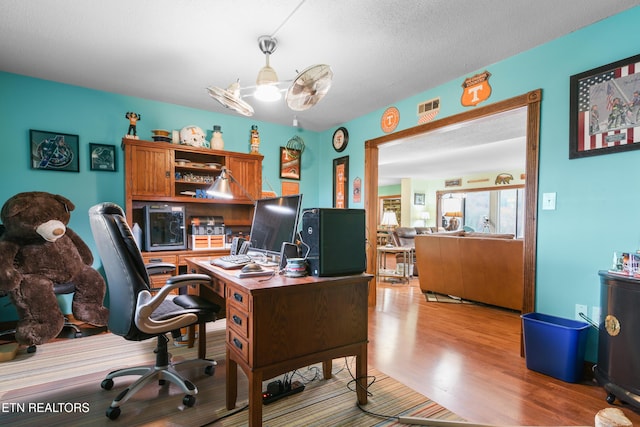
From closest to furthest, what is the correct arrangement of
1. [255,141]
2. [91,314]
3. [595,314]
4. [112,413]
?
[112,413] < [595,314] < [91,314] < [255,141]

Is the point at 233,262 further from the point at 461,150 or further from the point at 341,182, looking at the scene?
the point at 461,150

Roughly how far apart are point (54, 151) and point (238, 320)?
2.86 metres

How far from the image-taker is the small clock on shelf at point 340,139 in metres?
4.18

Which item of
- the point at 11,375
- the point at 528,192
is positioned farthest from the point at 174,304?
the point at 528,192

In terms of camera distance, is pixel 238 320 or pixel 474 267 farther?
pixel 474 267

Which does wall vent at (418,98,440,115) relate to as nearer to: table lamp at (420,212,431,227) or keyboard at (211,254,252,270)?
keyboard at (211,254,252,270)

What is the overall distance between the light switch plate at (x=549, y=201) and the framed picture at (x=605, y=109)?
29 cm

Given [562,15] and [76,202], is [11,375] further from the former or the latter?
[562,15]

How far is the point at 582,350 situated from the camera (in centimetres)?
204

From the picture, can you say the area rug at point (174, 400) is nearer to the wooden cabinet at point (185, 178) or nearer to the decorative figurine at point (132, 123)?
the wooden cabinet at point (185, 178)

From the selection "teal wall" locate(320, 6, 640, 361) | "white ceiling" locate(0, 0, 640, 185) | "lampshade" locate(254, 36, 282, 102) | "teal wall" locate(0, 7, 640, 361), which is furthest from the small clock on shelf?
"lampshade" locate(254, 36, 282, 102)

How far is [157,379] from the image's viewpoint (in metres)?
1.99

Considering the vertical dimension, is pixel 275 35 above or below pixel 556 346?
above

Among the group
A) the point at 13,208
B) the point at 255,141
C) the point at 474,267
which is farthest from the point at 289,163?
the point at 13,208
